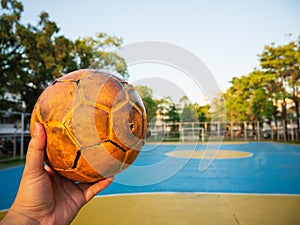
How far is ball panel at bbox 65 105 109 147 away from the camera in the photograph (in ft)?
4.37

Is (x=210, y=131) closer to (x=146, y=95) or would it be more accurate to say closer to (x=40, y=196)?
(x=146, y=95)

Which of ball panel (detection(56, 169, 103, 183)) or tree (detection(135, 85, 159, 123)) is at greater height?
tree (detection(135, 85, 159, 123))

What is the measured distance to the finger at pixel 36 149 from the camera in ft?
4.66

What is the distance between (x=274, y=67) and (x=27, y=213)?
28.7 metres

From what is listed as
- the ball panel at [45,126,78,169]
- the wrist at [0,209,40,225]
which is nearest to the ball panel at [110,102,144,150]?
the ball panel at [45,126,78,169]

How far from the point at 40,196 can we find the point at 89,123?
2.03 ft

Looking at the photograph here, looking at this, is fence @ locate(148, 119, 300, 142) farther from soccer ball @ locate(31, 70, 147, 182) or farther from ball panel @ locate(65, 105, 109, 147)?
ball panel @ locate(65, 105, 109, 147)

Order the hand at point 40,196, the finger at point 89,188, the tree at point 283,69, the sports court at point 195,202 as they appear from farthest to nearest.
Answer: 1. the tree at point 283,69
2. the sports court at point 195,202
3. the finger at point 89,188
4. the hand at point 40,196

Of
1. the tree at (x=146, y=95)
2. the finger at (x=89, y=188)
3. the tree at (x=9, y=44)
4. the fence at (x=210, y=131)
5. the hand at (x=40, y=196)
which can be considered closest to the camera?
the hand at (x=40, y=196)

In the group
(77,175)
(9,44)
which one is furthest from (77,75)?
(9,44)

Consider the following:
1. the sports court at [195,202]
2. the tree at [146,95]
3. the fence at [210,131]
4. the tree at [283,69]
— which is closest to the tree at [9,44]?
the sports court at [195,202]

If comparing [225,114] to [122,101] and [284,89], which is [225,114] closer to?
[284,89]

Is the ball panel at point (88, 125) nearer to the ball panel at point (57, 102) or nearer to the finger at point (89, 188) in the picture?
the ball panel at point (57, 102)

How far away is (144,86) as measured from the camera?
3023 mm
